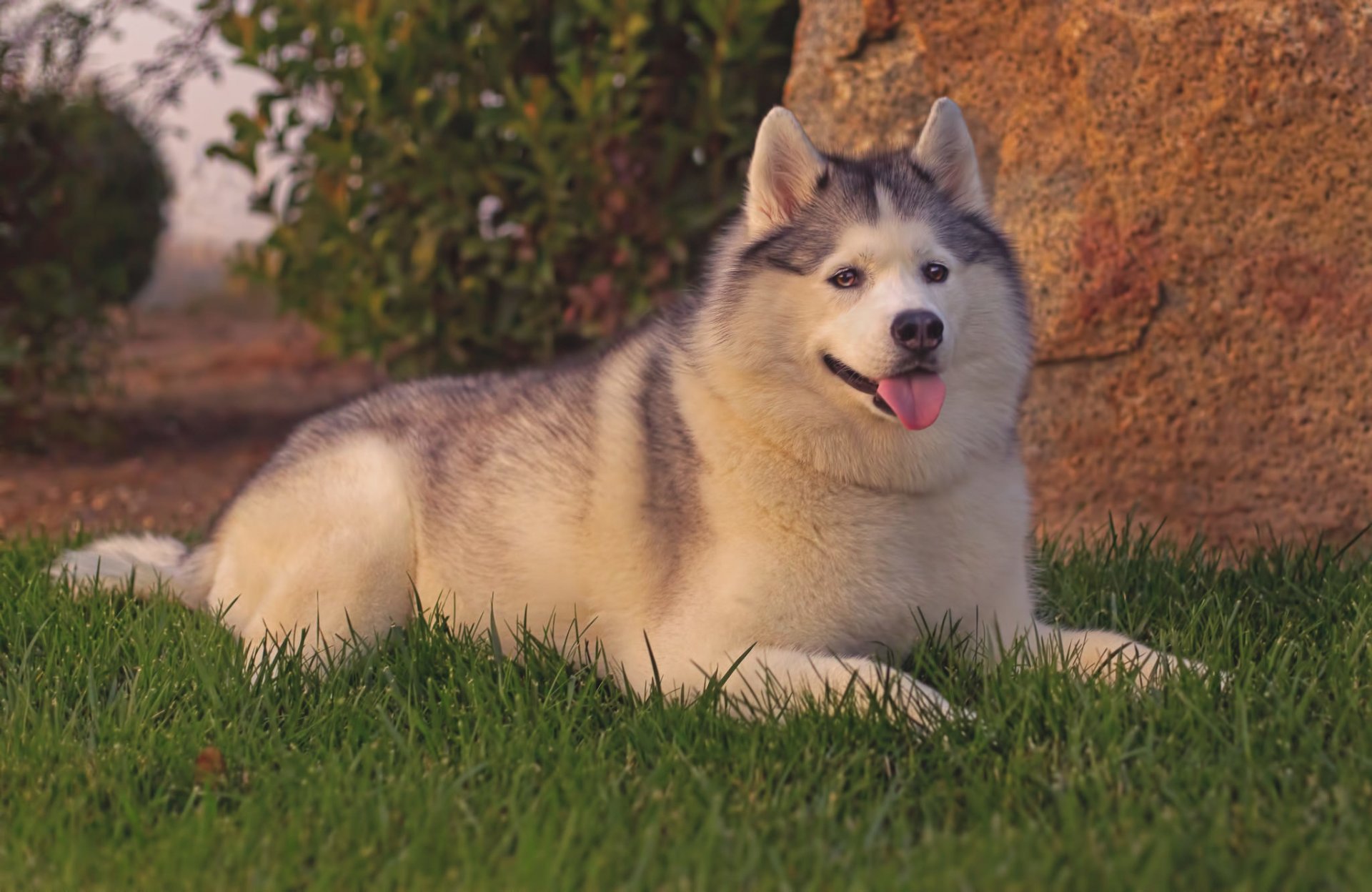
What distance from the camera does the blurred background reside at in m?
4.59

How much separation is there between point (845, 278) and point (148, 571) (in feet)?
7.68

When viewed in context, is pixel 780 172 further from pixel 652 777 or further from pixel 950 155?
pixel 652 777

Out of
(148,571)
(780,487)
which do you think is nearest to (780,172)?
(780,487)

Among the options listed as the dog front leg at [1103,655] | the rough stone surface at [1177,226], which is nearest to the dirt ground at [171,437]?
the dog front leg at [1103,655]

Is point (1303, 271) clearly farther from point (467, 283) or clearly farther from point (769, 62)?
point (467, 283)

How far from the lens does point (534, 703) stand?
320 centimetres

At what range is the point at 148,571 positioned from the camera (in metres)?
4.18

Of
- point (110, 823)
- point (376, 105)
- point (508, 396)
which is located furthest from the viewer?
point (376, 105)

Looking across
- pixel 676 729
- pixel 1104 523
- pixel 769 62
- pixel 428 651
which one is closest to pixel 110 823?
pixel 428 651

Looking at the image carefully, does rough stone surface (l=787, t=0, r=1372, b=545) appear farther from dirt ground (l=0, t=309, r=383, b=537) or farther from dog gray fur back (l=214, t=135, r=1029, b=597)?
dirt ground (l=0, t=309, r=383, b=537)

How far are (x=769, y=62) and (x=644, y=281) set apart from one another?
110 centimetres

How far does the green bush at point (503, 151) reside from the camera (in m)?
5.89

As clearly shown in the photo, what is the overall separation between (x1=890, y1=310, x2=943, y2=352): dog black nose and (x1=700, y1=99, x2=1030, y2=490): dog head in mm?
58

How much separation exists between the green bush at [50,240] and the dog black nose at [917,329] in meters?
5.37
